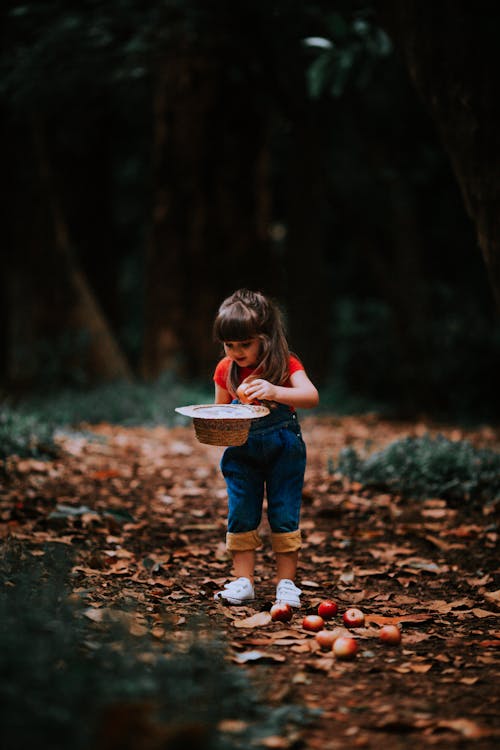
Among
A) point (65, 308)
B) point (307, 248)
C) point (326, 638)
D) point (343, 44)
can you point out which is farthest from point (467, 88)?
point (65, 308)

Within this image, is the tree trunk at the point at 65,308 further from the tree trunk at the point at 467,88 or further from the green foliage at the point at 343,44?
the tree trunk at the point at 467,88

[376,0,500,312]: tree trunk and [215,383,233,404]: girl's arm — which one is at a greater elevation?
[376,0,500,312]: tree trunk

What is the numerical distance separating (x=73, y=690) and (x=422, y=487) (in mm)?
4122

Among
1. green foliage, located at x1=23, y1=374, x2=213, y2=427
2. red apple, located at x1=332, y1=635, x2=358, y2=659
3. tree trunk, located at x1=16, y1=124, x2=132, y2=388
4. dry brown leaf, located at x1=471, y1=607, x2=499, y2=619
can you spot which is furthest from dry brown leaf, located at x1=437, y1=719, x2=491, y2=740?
tree trunk, located at x1=16, y1=124, x2=132, y2=388

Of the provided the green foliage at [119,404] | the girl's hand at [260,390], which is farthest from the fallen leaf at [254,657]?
the green foliage at [119,404]

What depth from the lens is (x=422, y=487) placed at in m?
5.59

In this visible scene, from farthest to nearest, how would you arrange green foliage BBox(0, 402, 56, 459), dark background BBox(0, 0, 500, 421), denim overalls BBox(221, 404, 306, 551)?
dark background BBox(0, 0, 500, 421)
green foliage BBox(0, 402, 56, 459)
denim overalls BBox(221, 404, 306, 551)

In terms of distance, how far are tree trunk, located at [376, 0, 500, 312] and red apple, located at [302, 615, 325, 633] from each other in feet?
6.94

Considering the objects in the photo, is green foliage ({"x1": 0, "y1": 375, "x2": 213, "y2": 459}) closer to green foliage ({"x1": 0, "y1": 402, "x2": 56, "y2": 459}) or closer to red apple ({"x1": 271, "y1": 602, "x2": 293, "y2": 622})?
green foliage ({"x1": 0, "y1": 402, "x2": 56, "y2": 459})

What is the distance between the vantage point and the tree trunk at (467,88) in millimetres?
4043

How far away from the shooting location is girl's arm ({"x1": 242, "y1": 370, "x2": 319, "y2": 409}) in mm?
3381

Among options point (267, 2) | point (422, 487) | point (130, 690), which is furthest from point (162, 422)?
point (130, 690)

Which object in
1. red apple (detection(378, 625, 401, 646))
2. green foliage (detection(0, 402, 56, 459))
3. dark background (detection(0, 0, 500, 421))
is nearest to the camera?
red apple (detection(378, 625, 401, 646))

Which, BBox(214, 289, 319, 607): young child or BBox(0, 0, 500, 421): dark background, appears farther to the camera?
BBox(0, 0, 500, 421): dark background
